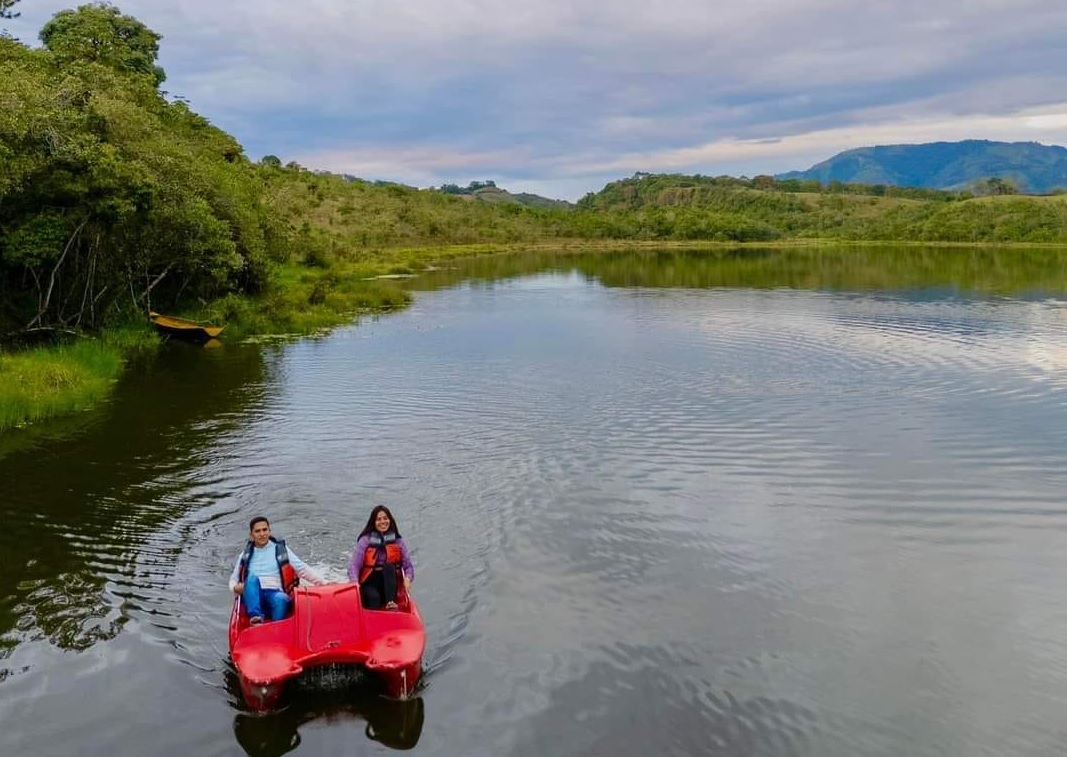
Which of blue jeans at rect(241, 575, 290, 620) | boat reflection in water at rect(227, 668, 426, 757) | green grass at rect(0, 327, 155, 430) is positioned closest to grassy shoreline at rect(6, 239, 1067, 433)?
green grass at rect(0, 327, 155, 430)

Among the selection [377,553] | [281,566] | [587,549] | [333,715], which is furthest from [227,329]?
[333,715]

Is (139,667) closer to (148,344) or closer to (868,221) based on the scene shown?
(148,344)

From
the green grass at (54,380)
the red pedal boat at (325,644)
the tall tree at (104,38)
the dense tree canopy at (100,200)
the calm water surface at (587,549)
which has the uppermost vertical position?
the tall tree at (104,38)

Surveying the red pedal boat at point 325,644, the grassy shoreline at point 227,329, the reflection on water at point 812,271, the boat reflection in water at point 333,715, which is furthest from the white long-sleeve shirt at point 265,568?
the reflection on water at point 812,271

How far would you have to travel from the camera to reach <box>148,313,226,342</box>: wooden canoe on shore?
3275 centimetres

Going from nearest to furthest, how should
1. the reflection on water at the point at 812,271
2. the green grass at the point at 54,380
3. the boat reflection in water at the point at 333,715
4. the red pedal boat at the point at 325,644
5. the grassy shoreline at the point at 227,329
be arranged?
1. the boat reflection in water at the point at 333,715
2. the red pedal boat at the point at 325,644
3. the green grass at the point at 54,380
4. the grassy shoreline at the point at 227,329
5. the reflection on water at the point at 812,271

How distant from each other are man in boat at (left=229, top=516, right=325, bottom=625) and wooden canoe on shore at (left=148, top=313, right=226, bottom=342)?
24345 millimetres

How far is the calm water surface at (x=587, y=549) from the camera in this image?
30.5 ft

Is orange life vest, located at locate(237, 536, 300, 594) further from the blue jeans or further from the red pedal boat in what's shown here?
the red pedal boat

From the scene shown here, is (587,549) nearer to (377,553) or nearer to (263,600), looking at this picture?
(377,553)

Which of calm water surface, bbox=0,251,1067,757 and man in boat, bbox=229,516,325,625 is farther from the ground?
man in boat, bbox=229,516,325,625

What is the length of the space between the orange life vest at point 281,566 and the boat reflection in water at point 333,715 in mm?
1236

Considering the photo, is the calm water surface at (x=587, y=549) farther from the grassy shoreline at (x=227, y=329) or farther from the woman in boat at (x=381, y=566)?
the grassy shoreline at (x=227, y=329)

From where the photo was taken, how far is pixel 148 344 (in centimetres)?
3197
